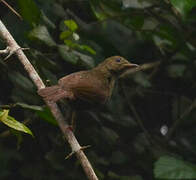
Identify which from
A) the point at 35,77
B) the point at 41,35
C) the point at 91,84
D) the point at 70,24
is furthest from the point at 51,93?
the point at 91,84

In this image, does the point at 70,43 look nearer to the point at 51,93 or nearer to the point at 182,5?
the point at 51,93

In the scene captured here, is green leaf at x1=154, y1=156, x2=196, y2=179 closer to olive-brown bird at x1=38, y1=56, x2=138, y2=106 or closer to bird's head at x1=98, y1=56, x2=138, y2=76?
olive-brown bird at x1=38, y1=56, x2=138, y2=106

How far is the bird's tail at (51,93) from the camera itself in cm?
353

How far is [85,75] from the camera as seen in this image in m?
4.43

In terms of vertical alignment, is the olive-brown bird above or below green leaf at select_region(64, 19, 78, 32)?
below

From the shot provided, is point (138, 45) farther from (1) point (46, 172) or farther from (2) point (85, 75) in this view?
(1) point (46, 172)

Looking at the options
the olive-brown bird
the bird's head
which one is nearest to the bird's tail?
the olive-brown bird

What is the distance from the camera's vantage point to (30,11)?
3.86m

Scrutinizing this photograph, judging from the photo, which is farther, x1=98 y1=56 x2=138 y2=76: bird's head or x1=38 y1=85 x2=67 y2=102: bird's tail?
x1=98 y1=56 x2=138 y2=76: bird's head

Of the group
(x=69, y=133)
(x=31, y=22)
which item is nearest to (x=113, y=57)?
(x=31, y=22)

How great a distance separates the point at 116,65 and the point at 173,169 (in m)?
1.11

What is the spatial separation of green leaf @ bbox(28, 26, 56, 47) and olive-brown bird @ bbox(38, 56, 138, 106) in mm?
321

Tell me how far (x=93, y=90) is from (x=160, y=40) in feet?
3.28

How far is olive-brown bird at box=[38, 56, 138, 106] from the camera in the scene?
12.7ft
